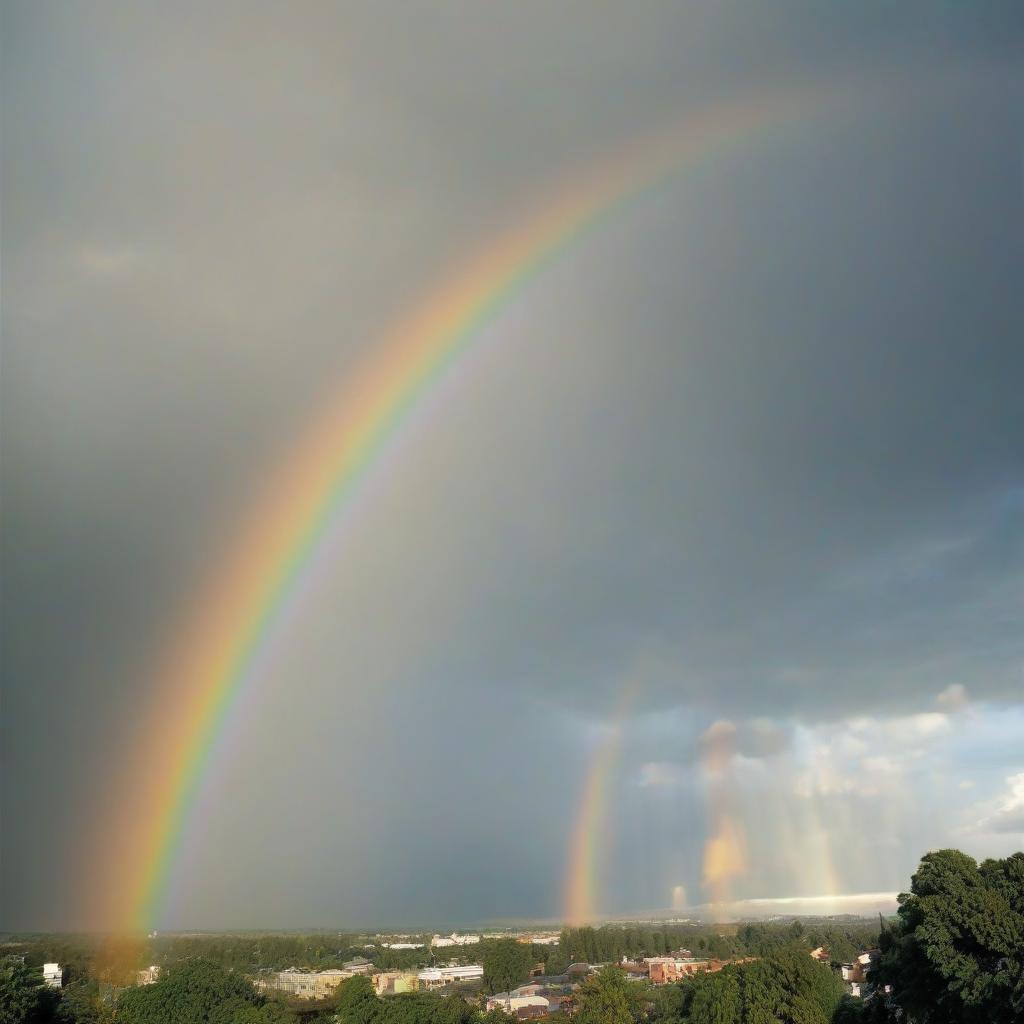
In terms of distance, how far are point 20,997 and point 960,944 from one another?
4976 centimetres

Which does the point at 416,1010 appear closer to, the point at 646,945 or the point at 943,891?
the point at 943,891

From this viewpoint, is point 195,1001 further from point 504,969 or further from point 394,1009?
point 504,969

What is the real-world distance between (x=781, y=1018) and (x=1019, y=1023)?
17.4 meters

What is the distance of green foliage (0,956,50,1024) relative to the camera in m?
49.5

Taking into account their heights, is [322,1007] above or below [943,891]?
below

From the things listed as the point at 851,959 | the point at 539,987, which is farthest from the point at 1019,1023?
the point at 851,959

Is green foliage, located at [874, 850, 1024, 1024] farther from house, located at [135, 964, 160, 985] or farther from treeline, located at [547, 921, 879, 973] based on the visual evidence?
treeline, located at [547, 921, 879, 973]

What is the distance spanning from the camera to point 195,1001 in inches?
2435

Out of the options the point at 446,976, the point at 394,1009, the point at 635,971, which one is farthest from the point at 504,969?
the point at 394,1009

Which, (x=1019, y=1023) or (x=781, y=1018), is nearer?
(x=1019, y=1023)

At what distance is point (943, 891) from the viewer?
3828cm

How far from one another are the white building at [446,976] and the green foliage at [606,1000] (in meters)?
67.7

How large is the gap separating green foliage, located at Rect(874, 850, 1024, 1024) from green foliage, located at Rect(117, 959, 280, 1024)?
36.4 metres

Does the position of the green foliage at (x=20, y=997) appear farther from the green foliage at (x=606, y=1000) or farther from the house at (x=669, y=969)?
the house at (x=669, y=969)
